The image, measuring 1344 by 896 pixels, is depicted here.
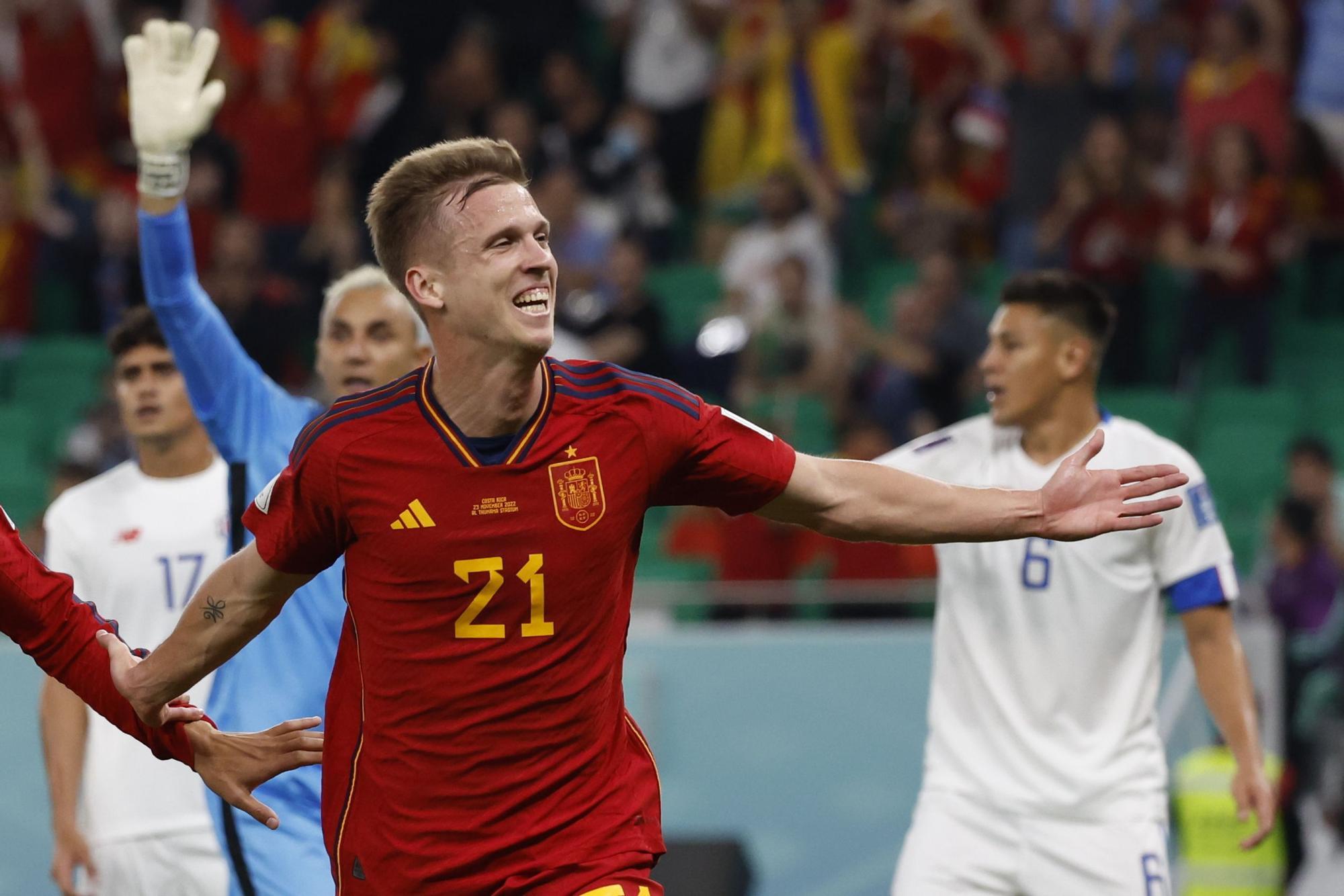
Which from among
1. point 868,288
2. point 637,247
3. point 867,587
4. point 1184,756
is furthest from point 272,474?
point 868,288

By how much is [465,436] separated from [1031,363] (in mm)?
2614

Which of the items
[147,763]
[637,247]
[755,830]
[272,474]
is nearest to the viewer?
[272,474]

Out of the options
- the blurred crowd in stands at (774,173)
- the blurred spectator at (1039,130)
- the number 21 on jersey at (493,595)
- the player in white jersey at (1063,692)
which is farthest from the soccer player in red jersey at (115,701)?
the blurred spectator at (1039,130)

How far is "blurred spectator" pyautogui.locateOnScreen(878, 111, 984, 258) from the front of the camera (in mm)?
12812

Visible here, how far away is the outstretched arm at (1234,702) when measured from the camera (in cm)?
577

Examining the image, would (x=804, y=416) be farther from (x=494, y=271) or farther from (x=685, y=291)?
(x=494, y=271)

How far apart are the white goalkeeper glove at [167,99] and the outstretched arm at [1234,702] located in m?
3.24

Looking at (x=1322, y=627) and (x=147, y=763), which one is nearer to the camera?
(x=147, y=763)

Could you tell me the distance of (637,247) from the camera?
12.0 metres

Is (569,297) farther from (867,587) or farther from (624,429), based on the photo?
(624,429)

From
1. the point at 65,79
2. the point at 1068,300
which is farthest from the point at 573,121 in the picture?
the point at 1068,300

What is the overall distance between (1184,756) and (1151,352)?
4224mm

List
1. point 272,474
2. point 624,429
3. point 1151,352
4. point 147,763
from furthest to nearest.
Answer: point 1151,352, point 147,763, point 272,474, point 624,429

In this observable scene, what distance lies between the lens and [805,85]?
13445 mm
